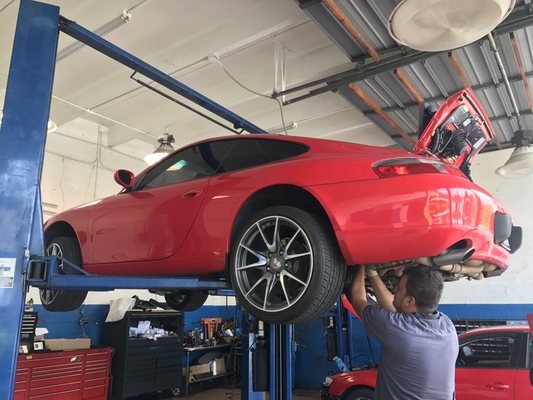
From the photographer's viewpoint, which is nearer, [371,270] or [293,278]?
[293,278]

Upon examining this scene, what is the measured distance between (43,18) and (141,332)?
558 cm

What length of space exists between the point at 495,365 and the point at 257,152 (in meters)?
3.44

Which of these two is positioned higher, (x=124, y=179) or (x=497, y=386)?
(x=124, y=179)

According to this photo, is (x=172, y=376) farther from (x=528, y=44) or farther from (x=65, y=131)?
(x=528, y=44)

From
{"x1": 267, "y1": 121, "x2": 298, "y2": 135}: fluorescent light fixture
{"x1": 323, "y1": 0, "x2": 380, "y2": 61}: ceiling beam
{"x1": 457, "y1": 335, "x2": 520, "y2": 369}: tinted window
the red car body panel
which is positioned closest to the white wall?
{"x1": 457, "y1": 335, "x2": 520, "y2": 369}: tinted window

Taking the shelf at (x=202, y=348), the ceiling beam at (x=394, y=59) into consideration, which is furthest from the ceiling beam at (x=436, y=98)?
the shelf at (x=202, y=348)

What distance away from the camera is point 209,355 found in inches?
324

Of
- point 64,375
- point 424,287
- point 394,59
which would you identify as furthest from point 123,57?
point 64,375

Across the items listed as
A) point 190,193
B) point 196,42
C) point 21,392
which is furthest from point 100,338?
point 190,193

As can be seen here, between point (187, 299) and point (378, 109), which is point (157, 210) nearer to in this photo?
point (187, 299)

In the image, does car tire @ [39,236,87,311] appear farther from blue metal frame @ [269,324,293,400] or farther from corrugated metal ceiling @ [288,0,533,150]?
corrugated metal ceiling @ [288,0,533,150]

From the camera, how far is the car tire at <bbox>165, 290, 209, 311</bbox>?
370 centimetres

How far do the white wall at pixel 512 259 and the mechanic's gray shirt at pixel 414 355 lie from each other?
608 centimetres

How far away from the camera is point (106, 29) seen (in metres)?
4.55
